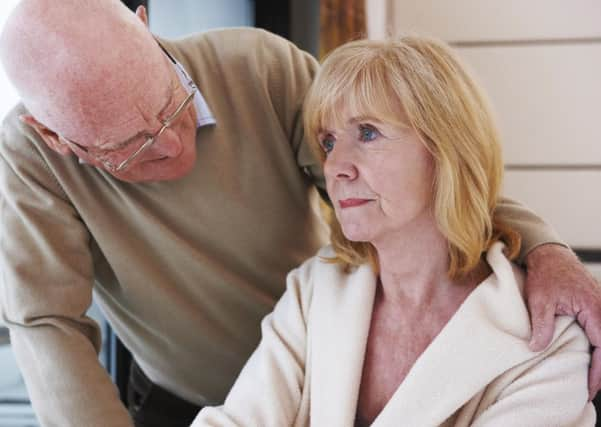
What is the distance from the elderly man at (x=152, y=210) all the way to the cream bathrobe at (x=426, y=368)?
5 cm

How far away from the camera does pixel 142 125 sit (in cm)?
140

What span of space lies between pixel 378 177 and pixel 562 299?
1.20ft

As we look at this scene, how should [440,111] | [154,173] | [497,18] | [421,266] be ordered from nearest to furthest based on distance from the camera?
[440,111], [421,266], [154,173], [497,18]

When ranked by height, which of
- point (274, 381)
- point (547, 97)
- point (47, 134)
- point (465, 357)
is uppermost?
point (47, 134)

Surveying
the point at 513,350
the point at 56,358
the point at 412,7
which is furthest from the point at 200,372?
the point at 412,7

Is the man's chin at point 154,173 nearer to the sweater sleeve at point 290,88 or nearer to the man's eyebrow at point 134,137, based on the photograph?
the man's eyebrow at point 134,137

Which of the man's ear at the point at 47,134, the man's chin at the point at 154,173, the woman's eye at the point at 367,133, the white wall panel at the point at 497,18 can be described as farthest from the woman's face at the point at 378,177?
the white wall panel at the point at 497,18

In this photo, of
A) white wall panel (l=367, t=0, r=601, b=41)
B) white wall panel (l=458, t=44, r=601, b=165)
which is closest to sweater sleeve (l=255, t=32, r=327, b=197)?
white wall panel (l=367, t=0, r=601, b=41)

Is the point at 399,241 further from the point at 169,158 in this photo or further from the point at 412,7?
the point at 412,7

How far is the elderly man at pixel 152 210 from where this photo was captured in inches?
52.8

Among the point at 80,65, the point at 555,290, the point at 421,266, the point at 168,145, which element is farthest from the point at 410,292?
the point at 80,65

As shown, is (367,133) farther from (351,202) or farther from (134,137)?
(134,137)

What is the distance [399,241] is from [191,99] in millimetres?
494

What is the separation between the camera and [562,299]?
127cm
